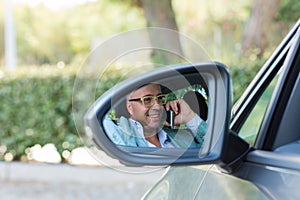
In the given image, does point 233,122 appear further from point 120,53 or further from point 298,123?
point 120,53

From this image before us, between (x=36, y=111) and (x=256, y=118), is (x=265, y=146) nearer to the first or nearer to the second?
(x=256, y=118)

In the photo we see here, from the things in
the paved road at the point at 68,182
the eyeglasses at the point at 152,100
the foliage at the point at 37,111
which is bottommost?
the paved road at the point at 68,182

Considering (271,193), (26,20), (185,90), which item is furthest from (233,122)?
(26,20)

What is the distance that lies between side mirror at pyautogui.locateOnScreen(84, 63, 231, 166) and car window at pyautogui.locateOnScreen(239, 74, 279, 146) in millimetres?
274

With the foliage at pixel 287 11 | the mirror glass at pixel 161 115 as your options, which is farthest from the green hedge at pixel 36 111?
the mirror glass at pixel 161 115

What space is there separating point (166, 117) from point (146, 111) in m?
0.05

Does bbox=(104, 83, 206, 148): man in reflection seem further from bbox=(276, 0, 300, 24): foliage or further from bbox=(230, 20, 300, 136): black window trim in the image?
bbox=(276, 0, 300, 24): foliage

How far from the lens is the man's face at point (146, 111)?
5.27 ft

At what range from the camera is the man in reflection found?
1.61m

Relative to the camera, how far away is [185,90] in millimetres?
1663

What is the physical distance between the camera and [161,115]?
1614mm

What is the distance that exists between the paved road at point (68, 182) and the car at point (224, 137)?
5.17 metres

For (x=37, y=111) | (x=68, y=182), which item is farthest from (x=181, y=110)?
(x=37, y=111)

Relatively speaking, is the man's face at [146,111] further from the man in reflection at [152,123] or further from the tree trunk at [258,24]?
the tree trunk at [258,24]
